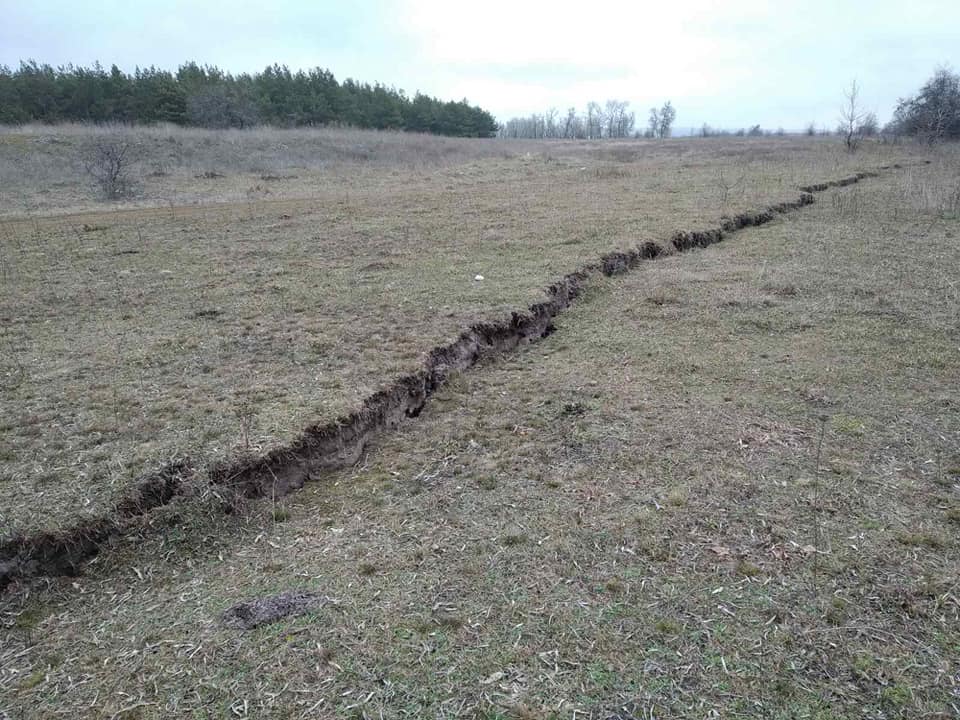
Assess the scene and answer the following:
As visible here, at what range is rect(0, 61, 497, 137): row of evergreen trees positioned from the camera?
107 feet

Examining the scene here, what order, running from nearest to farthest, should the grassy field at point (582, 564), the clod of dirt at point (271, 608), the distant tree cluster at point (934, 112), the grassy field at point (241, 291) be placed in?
the grassy field at point (582, 564), the clod of dirt at point (271, 608), the grassy field at point (241, 291), the distant tree cluster at point (934, 112)

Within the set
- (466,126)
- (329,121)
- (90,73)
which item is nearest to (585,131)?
(466,126)

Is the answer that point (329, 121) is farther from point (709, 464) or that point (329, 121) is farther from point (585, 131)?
point (585, 131)

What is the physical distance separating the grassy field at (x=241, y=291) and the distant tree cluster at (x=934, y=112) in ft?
52.7

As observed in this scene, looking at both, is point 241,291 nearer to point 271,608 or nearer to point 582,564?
point 271,608

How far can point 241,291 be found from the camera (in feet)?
23.2

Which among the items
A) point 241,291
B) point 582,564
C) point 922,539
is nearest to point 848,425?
point 922,539

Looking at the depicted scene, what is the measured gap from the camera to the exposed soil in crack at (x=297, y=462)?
2947 millimetres

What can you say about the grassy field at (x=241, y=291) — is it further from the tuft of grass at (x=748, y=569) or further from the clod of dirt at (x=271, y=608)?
the tuft of grass at (x=748, y=569)

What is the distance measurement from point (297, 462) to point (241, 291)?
398cm

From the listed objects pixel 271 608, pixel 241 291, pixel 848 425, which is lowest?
pixel 271 608

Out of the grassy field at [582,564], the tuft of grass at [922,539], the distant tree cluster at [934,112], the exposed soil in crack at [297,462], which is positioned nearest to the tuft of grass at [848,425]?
the grassy field at [582,564]

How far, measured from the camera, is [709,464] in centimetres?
369

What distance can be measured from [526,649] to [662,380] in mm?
3016
